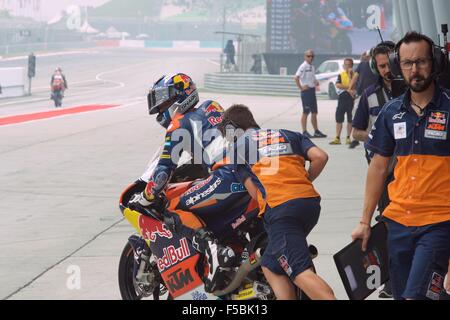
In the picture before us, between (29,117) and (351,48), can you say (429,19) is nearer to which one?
(29,117)

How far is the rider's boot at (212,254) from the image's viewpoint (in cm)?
585

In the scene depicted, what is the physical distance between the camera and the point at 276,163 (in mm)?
5520

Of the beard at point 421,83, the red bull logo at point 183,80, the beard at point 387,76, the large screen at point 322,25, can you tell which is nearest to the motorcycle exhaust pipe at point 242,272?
the red bull logo at point 183,80

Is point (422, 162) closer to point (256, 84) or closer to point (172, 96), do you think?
point (172, 96)

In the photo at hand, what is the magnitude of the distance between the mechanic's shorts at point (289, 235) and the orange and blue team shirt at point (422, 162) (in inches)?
26.8

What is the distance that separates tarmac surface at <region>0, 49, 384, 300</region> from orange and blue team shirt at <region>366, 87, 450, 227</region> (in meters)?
2.56

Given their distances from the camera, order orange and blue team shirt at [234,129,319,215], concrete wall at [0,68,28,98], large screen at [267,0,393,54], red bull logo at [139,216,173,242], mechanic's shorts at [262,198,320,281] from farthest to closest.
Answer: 1. large screen at [267,0,393,54]
2. concrete wall at [0,68,28,98]
3. red bull logo at [139,216,173,242]
4. orange and blue team shirt at [234,129,319,215]
5. mechanic's shorts at [262,198,320,281]

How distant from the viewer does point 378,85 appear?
7449 mm

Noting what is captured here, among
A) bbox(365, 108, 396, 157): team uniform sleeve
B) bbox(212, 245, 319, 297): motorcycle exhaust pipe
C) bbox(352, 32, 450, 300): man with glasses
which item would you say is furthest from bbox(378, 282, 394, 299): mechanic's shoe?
bbox(365, 108, 396, 157): team uniform sleeve

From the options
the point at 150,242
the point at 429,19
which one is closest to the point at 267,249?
the point at 150,242

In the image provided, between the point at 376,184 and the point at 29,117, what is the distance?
2724cm

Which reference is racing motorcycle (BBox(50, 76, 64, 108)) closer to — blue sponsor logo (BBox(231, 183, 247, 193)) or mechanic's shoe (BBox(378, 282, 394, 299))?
mechanic's shoe (BBox(378, 282, 394, 299))

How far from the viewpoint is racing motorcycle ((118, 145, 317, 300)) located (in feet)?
19.0

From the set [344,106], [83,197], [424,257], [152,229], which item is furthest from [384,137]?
[344,106]
